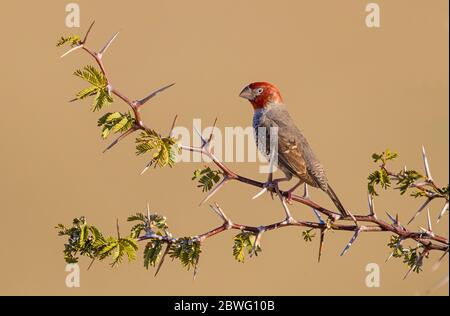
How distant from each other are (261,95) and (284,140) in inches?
29.1

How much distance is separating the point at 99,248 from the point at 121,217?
9.47m

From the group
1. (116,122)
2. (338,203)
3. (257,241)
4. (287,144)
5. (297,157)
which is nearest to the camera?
(116,122)

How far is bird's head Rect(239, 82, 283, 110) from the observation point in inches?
273

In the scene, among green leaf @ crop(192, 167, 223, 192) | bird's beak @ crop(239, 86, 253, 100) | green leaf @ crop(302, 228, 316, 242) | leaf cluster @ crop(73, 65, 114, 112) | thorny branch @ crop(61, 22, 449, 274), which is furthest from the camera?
bird's beak @ crop(239, 86, 253, 100)

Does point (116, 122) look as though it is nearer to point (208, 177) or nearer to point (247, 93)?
point (208, 177)

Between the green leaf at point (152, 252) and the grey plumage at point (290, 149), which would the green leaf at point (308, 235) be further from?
the green leaf at point (152, 252)

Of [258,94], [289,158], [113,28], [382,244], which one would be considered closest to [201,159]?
[289,158]

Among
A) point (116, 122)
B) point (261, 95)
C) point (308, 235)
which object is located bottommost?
point (308, 235)

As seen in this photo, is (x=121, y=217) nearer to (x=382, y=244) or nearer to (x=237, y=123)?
(x=237, y=123)

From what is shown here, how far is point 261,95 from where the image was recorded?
7047 millimetres

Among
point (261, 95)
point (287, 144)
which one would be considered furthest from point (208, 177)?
point (261, 95)

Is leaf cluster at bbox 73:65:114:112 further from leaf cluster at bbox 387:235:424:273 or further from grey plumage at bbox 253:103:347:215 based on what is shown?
grey plumage at bbox 253:103:347:215

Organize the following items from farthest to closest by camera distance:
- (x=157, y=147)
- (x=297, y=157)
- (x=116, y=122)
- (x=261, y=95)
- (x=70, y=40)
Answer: (x=261, y=95), (x=297, y=157), (x=116, y=122), (x=157, y=147), (x=70, y=40)

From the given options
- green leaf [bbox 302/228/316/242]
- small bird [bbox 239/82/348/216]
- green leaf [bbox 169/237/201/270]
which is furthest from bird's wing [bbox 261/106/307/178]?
green leaf [bbox 169/237/201/270]
